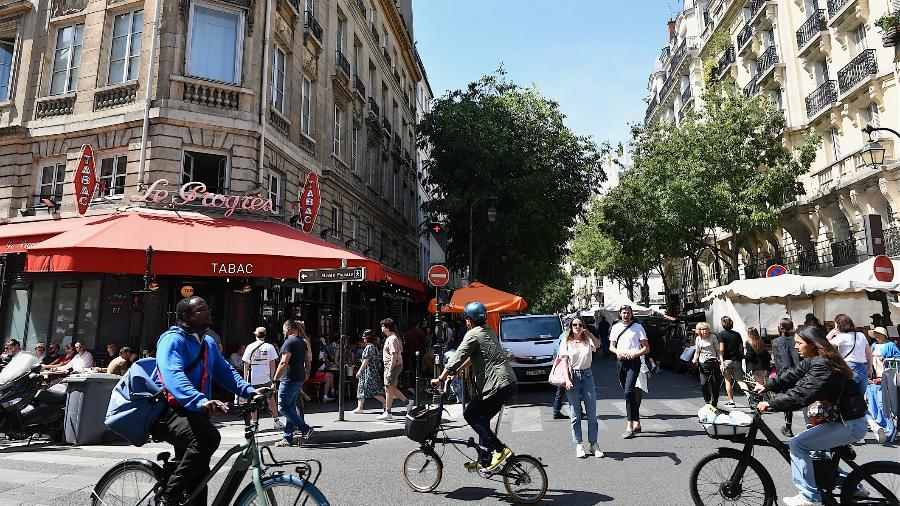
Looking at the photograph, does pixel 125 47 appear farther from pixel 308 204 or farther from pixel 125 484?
pixel 125 484

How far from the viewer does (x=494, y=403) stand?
16.8 feet

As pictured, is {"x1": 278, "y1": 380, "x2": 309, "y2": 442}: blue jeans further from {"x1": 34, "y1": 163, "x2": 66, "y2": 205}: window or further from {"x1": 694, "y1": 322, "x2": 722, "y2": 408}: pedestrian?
{"x1": 34, "y1": 163, "x2": 66, "y2": 205}: window

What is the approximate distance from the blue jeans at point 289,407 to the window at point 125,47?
9.74m

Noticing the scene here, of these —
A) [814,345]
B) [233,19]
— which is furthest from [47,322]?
[814,345]

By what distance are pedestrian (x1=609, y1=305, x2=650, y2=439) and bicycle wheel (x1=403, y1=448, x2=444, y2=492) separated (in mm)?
3601

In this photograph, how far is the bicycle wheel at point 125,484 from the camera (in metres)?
3.73

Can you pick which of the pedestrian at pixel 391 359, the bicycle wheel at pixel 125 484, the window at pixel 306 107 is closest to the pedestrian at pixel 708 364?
the pedestrian at pixel 391 359

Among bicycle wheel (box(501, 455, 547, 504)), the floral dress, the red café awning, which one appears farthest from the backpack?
the red café awning

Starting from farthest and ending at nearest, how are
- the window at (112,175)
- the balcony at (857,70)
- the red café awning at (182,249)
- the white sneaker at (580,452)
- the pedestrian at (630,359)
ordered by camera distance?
the balcony at (857,70) < the window at (112,175) < the red café awning at (182,249) < the pedestrian at (630,359) < the white sneaker at (580,452)

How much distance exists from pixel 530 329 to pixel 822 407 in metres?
11.6

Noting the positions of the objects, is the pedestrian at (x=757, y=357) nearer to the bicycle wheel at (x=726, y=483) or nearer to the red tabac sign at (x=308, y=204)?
the bicycle wheel at (x=726, y=483)

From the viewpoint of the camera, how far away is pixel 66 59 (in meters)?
14.4

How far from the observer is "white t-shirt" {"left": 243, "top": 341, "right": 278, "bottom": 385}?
9297 mm

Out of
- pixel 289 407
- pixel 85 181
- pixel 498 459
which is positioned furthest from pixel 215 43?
pixel 498 459
